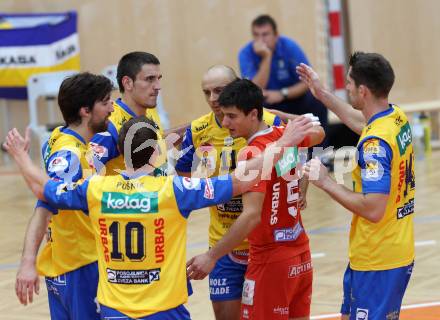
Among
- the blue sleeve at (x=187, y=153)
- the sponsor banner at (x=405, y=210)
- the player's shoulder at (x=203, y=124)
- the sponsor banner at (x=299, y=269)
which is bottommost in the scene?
the sponsor banner at (x=299, y=269)

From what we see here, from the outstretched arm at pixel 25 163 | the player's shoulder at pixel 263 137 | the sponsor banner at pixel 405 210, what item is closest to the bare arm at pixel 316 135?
the player's shoulder at pixel 263 137

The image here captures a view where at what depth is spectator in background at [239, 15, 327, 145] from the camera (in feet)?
44.5

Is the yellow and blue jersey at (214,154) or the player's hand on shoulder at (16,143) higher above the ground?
the player's hand on shoulder at (16,143)

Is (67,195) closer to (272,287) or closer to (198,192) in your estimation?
(198,192)

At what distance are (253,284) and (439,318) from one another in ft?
7.19

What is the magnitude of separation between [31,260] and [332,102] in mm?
2429

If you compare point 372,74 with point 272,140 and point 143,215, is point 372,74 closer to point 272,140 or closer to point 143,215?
point 272,140

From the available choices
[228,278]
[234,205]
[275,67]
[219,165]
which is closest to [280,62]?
[275,67]

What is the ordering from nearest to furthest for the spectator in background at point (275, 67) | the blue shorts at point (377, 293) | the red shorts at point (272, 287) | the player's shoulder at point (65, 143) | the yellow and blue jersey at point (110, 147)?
the blue shorts at point (377, 293) → the player's shoulder at point (65, 143) → the red shorts at point (272, 287) → the yellow and blue jersey at point (110, 147) → the spectator in background at point (275, 67)

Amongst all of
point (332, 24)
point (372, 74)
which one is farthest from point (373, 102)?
point (332, 24)

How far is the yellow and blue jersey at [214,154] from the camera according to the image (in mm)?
6766

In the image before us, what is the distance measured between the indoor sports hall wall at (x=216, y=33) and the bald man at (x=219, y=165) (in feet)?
31.5

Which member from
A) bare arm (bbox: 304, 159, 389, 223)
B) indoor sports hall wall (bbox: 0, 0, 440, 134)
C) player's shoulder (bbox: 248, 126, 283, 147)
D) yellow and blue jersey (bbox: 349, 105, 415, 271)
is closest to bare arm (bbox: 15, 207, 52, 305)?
player's shoulder (bbox: 248, 126, 283, 147)

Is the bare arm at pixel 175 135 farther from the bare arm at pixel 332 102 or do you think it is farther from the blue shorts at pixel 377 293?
the blue shorts at pixel 377 293
